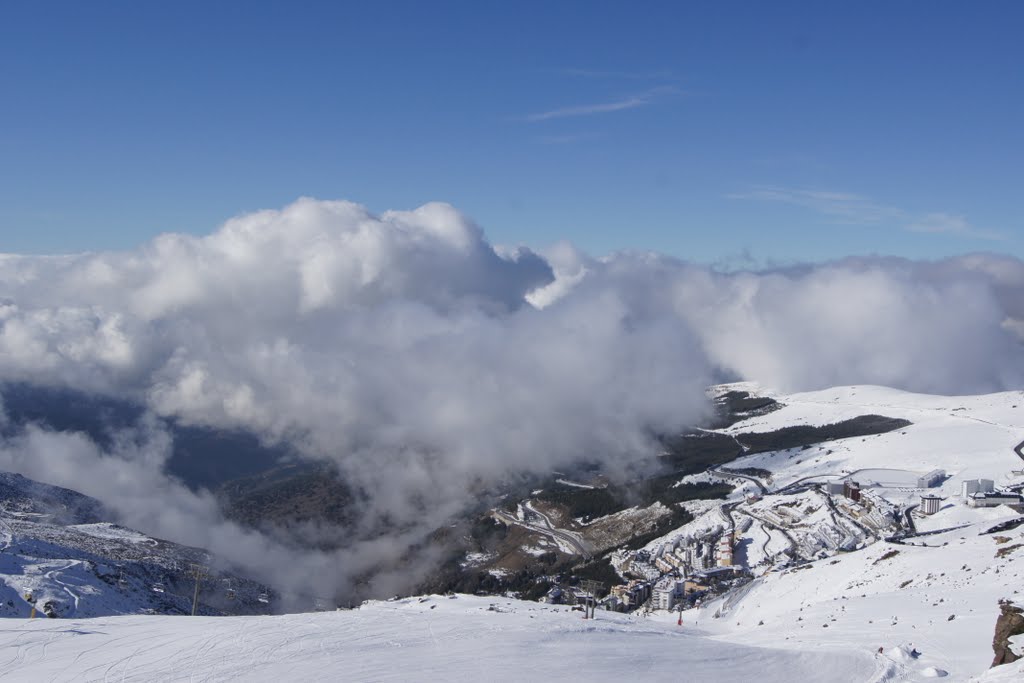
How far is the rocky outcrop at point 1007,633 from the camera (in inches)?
818

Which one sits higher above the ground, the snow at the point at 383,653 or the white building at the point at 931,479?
the white building at the point at 931,479

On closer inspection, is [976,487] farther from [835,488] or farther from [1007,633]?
[1007,633]

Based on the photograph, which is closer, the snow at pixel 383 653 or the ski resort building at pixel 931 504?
the snow at pixel 383 653

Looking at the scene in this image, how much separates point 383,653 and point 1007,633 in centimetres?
2084

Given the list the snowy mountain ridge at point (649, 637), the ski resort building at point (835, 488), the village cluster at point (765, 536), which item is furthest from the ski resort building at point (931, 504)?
the snowy mountain ridge at point (649, 637)

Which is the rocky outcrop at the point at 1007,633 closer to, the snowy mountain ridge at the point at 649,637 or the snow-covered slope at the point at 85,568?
the snowy mountain ridge at the point at 649,637

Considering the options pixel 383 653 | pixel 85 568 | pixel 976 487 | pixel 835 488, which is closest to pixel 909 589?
pixel 383 653

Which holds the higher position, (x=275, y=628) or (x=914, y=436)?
(x=914, y=436)

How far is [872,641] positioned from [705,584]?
5235 centimetres

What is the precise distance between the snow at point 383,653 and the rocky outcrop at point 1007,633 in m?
5.27

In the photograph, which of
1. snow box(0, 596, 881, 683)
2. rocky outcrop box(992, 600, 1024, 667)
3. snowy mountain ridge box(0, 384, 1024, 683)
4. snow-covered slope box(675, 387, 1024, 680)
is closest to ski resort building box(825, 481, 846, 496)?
snow-covered slope box(675, 387, 1024, 680)

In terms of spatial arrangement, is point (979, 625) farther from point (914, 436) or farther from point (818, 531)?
point (914, 436)

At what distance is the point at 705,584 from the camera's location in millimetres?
81375

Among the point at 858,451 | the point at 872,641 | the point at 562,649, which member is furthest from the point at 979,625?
the point at 858,451
